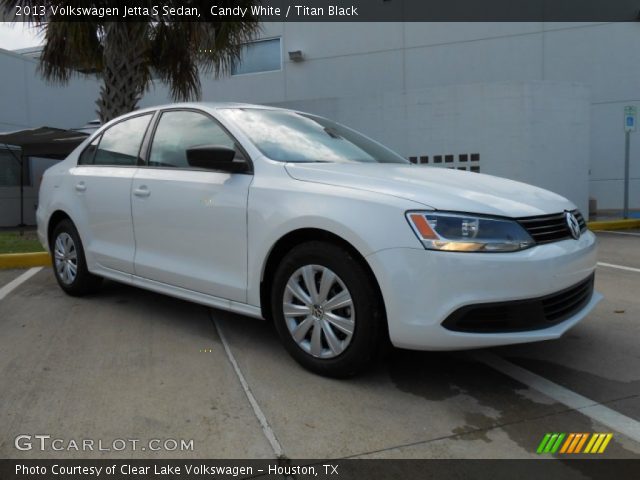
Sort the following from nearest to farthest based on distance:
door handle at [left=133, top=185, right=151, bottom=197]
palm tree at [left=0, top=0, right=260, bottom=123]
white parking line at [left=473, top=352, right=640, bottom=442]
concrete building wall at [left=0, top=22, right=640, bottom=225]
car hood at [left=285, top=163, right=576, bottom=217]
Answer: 1. white parking line at [left=473, top=352, right=640, bottom=442]
2. car hood at [left=285, top=163, right=576, bottom=217]
3. door handle at [left=133, top=185, right=151, bottom=197]
4. palm tree at [left=0, top=0, right=260, bottom=123]
5. concrete building wall at [left=0, top=22, right=640, bottom=225]

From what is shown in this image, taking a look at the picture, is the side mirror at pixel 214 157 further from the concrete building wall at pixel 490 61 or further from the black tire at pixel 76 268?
the concrete building wall at pixel 490 61

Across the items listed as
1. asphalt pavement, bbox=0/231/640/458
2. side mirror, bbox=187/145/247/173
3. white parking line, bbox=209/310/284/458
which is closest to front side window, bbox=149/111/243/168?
side mirror, bbox=187/145/247/173

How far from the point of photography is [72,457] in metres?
2.30

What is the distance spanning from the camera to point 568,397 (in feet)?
9.29

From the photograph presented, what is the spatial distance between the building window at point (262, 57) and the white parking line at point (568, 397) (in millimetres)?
14007

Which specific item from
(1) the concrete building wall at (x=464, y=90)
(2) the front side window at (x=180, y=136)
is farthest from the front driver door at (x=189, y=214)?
(1) the concrete building wall at (x=464, y=90)

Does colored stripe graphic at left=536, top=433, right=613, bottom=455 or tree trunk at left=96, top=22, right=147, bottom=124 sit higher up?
tree trunk at left=96, top=22, right=147, bottom=124

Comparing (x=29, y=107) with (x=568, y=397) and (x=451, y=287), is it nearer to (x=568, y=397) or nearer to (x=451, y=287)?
(x=451, y=287)

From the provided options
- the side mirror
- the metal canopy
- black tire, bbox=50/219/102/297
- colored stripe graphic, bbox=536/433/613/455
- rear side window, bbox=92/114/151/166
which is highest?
the metal canopy

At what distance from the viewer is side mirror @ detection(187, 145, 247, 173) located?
3244 millimetres

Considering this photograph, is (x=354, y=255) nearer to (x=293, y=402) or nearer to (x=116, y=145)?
(x=293, y=402)

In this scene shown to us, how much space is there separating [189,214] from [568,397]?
2488 mm

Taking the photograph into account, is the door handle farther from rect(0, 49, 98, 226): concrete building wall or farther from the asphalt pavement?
rect(0, 49, 98, 226): concrete building wall

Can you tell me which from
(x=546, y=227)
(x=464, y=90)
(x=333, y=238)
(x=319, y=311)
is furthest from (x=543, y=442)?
(x=464, y=90)
